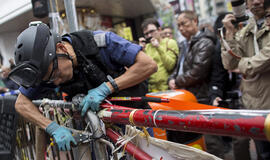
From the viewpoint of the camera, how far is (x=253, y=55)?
2.53 m

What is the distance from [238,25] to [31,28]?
2298mm

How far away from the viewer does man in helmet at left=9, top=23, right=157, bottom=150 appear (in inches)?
62.7

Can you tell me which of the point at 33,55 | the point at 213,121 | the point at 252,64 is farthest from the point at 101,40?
the point at 252,64

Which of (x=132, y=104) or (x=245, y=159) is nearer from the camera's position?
(x=132, y=104)

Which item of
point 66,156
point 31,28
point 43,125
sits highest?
point 31,28

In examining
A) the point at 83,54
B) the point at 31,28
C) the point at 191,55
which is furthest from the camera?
the point at 191,55

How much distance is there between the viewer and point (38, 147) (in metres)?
2.16

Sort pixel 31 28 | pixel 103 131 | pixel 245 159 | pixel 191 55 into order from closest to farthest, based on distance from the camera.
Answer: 1. pixel 103 131
2. pixel 31 28
3. pixel 245 159
4. pixel 191 55

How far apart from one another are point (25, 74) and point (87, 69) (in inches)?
17.5

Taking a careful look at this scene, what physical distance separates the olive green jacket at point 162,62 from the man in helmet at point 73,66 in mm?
1851

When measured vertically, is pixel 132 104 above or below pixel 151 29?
below

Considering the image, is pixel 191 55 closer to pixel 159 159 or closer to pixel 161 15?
pixel 159 159

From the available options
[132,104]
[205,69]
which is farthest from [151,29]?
[132,104]

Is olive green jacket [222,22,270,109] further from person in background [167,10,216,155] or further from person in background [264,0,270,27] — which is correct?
person in background [167,10,216,155]
